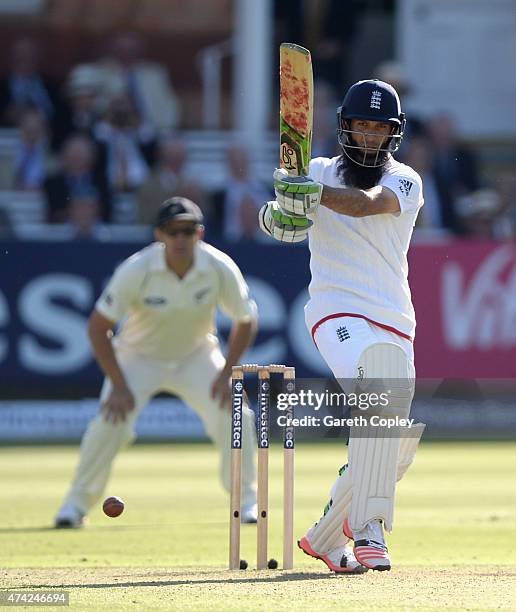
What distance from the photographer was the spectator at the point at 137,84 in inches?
584

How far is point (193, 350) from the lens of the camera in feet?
28.1

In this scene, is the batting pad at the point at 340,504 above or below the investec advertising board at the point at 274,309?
above

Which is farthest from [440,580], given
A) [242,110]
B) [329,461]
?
[242,110]

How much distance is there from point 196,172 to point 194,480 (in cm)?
547

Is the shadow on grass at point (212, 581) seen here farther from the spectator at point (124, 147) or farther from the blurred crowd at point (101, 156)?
the spectator at point (124, 147)

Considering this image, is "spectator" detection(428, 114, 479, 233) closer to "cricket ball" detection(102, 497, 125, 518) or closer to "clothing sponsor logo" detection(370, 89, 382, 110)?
"cricket ball" detection(102, 497, 125, 518)

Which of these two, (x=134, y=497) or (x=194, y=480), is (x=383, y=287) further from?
(x=194, y=480)

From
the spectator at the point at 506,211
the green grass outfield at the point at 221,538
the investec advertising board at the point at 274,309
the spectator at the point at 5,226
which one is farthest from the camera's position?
the spectator at the point at 506,211

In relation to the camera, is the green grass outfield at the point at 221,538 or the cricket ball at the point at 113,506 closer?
the green grass outfield at the point at 221,538

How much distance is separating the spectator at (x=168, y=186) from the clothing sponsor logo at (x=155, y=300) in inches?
207

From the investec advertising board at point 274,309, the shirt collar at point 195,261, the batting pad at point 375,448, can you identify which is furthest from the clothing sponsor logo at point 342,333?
the investec advertising board at point 274,309

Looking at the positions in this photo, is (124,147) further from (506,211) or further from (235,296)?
(235,296)

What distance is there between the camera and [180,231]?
827 cm

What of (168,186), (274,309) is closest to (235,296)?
(274,309)
